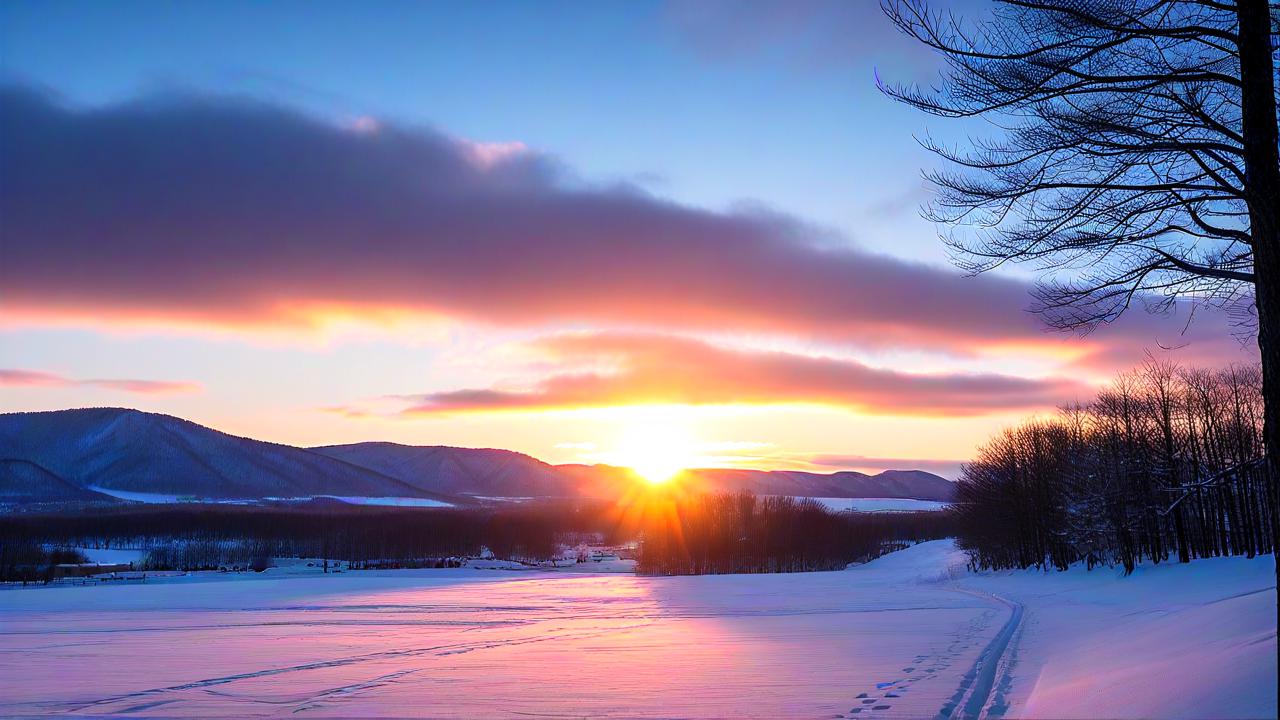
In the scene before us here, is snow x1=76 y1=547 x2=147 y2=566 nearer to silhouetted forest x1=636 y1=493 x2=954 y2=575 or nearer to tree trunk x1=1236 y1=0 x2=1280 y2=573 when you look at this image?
silhouetted forest x1=636 y1=493 x2=954 y2=575

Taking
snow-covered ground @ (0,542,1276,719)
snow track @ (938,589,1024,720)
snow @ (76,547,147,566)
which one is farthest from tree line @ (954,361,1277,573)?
snow @ (76,547,147,566)

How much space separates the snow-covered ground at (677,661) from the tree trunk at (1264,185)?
2.60 m

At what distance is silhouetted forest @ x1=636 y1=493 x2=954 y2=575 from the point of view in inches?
5005

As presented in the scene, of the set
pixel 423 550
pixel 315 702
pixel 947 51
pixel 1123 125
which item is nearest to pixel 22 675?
pixel 315 702

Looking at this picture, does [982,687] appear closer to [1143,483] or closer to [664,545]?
[1143,483]

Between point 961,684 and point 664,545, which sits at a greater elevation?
point 961,684

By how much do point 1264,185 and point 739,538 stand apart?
126 metres

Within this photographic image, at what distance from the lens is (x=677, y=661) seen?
18641 millimetres

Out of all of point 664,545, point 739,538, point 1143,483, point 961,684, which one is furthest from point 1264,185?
point 739,538

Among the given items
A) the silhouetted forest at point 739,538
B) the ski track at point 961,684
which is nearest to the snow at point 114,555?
the silhouetted forest at point 739,538

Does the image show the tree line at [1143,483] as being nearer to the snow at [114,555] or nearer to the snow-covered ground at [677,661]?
the snow-covered ground at [677,661]

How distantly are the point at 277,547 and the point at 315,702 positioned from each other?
189m

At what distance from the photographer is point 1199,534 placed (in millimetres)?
68938

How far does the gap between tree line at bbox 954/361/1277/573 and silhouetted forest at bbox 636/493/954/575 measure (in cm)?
4822
